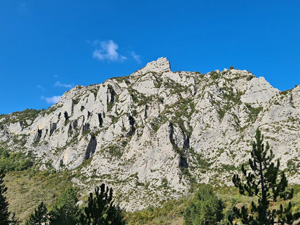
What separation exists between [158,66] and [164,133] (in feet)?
Result: 315

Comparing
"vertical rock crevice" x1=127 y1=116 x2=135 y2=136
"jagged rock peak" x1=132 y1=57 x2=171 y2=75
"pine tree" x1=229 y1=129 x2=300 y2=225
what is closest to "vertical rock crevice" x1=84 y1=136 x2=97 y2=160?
"vertical rock crevice" x1=127 y1=116 x2=135 y2=136

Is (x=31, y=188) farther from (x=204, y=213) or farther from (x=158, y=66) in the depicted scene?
(x=158, y=66)

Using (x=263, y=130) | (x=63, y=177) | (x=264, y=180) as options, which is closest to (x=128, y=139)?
(x=63, y=177)

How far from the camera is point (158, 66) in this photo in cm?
18950

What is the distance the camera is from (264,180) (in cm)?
1833

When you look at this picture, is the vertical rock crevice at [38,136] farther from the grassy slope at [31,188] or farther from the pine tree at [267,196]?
the pine tree at [267,196]

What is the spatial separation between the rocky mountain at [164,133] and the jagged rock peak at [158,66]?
17.4 m

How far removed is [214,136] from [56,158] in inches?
3508

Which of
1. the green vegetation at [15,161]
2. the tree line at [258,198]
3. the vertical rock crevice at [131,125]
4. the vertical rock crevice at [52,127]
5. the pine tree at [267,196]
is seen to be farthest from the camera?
the vertical rock crevice at [52,127]

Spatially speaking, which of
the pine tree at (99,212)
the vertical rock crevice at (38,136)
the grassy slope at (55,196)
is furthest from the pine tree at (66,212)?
the vertical rock crevice at (38,136)

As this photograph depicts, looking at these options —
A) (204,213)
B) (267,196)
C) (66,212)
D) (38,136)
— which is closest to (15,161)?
(38,136)

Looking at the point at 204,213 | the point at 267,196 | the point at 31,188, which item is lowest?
the point at 204,213

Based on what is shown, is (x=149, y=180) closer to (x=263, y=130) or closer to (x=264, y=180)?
(x=263, y=130)

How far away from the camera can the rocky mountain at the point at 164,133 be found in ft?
283
